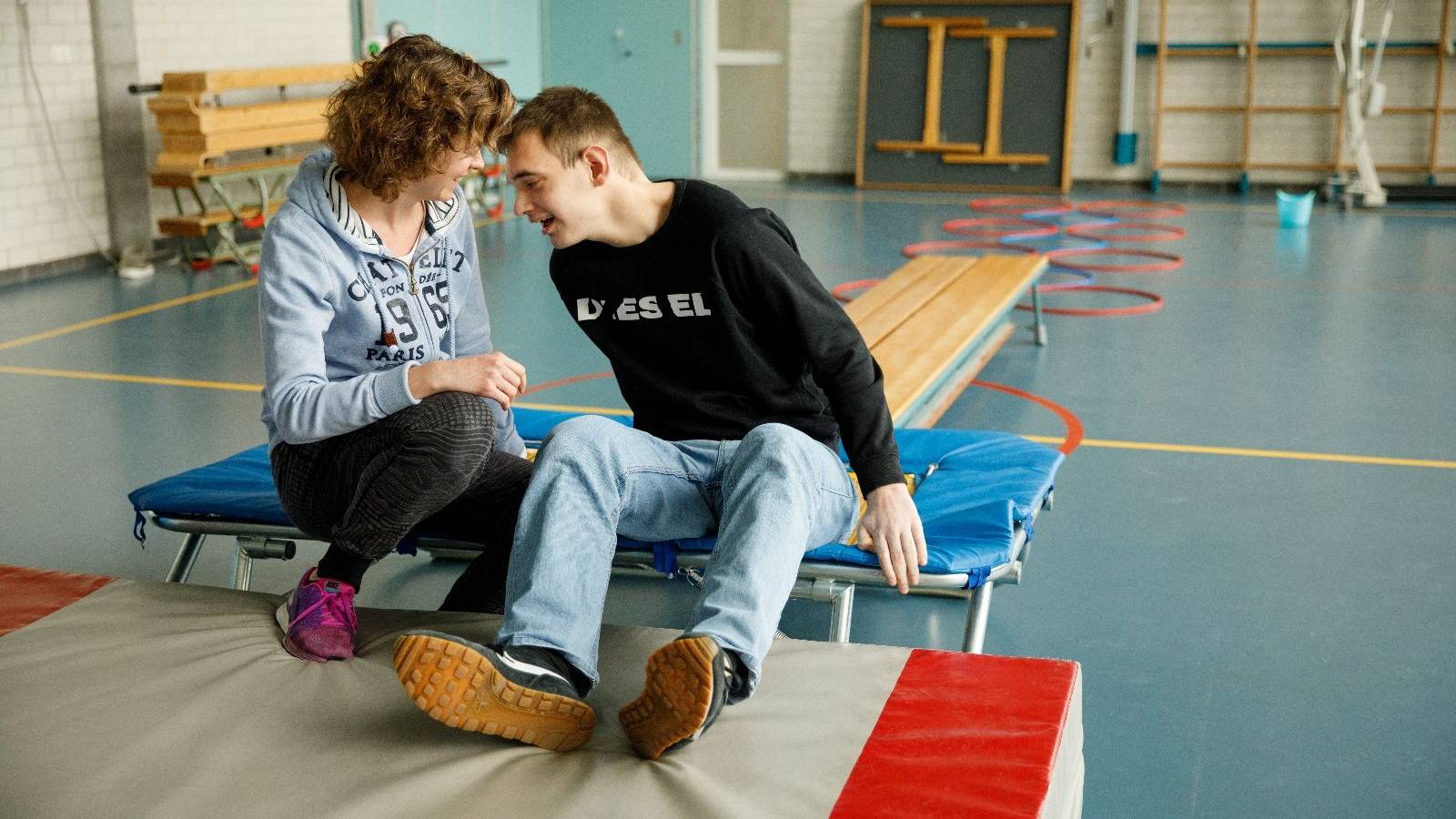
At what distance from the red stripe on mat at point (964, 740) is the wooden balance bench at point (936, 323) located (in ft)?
4.33

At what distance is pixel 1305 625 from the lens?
2707mm

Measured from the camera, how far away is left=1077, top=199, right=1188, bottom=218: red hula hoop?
9.10m

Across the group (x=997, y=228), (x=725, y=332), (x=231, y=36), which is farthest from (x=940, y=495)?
(x=231, y=36)

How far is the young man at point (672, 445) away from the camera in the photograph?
1.75 m

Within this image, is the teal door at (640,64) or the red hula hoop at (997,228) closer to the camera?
the red hula hoop at (997,228)

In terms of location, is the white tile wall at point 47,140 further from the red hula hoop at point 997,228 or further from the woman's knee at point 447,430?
the woman's knee at point 447,430

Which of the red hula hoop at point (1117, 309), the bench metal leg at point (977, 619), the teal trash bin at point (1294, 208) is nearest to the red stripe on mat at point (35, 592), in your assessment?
the bench metal leg at point (977, 619)

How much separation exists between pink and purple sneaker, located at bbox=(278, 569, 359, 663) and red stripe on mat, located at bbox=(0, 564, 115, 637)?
1.39 ft

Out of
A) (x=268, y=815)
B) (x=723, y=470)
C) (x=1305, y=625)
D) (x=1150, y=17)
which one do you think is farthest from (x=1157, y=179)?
(x=268, y=815)

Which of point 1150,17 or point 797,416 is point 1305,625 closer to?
point 797,416

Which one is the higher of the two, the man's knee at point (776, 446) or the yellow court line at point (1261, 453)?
the man's knee at point (776, 446)

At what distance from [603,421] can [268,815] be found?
758 mm

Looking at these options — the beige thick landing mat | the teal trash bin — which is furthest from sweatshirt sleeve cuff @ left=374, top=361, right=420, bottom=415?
the teal trash bin

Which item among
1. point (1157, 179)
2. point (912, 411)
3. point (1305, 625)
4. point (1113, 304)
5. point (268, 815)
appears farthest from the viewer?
point (1157, 179)
